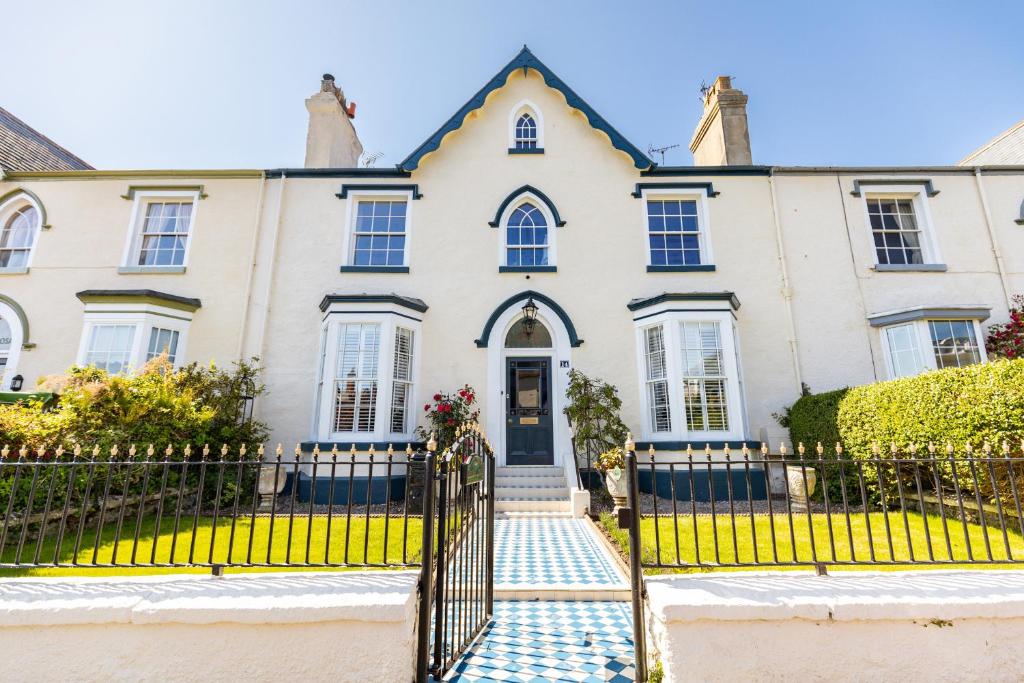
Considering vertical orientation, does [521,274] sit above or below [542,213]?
below

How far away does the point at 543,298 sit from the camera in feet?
39.4

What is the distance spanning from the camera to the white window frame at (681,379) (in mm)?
10773

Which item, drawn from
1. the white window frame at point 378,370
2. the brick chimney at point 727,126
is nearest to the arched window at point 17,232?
the white window frame at point 378,370

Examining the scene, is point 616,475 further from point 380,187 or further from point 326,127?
point 326,127

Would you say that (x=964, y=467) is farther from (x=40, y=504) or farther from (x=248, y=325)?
(x=248, y=325)

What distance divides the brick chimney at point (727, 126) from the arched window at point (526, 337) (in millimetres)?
7110

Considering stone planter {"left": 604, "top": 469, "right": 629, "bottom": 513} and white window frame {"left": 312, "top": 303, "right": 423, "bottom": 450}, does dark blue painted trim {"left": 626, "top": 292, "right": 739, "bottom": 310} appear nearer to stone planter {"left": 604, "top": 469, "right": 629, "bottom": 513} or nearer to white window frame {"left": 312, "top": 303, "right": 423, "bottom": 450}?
stone planter {"left": 604, "top": 469, "right": 629, "bottom": 513}

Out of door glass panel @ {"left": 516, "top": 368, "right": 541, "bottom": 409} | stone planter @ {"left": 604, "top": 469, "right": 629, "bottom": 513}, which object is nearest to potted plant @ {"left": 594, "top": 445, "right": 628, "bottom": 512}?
stone planter @ {"left": 604, "top": 469, "right": 629, "bottom": 513}

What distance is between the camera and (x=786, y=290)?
12047 mm

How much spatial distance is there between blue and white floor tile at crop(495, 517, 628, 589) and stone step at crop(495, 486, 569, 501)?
1.16m

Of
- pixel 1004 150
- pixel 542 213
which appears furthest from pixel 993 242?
pixel 542 213

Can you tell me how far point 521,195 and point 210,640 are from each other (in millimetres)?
11321

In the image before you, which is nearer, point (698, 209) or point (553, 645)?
point (553, 645)

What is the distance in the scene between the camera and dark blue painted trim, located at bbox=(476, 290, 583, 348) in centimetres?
1173
